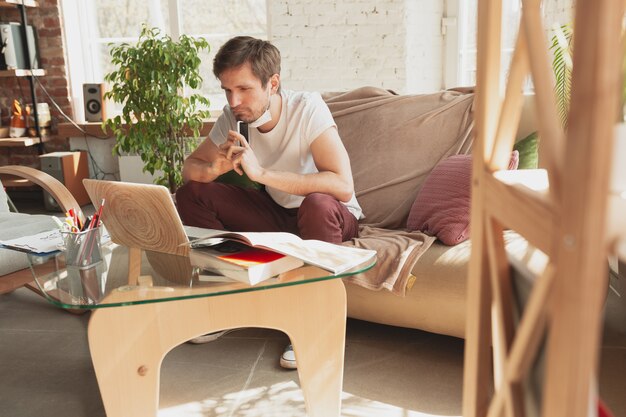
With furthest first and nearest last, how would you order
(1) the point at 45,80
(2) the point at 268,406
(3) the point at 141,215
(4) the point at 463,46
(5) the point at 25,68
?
1. (1) the point at 45,80
2. (5) the point at 25,68
3. (4) the point at 463,46
4. (2) the point at 268,406
5. (3) the point at 141,215

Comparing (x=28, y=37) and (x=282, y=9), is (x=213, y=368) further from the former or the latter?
(x=28, y=37)

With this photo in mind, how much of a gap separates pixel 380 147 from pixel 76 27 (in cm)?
358

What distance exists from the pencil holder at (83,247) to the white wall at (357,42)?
294 cm

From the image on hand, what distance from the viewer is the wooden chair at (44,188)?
1.95m

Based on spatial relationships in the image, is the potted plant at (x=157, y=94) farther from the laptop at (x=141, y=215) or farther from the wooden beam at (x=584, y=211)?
the wooden beam at (x=584, y=211)

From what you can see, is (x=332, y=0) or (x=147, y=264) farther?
(x=332, y=0)

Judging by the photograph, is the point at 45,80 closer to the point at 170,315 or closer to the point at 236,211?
the point at 236,211

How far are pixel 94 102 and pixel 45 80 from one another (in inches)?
20.0

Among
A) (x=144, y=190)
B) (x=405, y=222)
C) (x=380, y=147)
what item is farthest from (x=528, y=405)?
(x=380, y=147)

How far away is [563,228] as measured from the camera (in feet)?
1.40

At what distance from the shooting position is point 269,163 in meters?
2.21

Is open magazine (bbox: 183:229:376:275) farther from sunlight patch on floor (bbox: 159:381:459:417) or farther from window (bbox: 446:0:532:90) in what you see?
window (bbox: 446:0:532:90)

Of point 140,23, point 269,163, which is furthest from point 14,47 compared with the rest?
point 269,163

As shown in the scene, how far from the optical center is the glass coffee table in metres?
1.37
